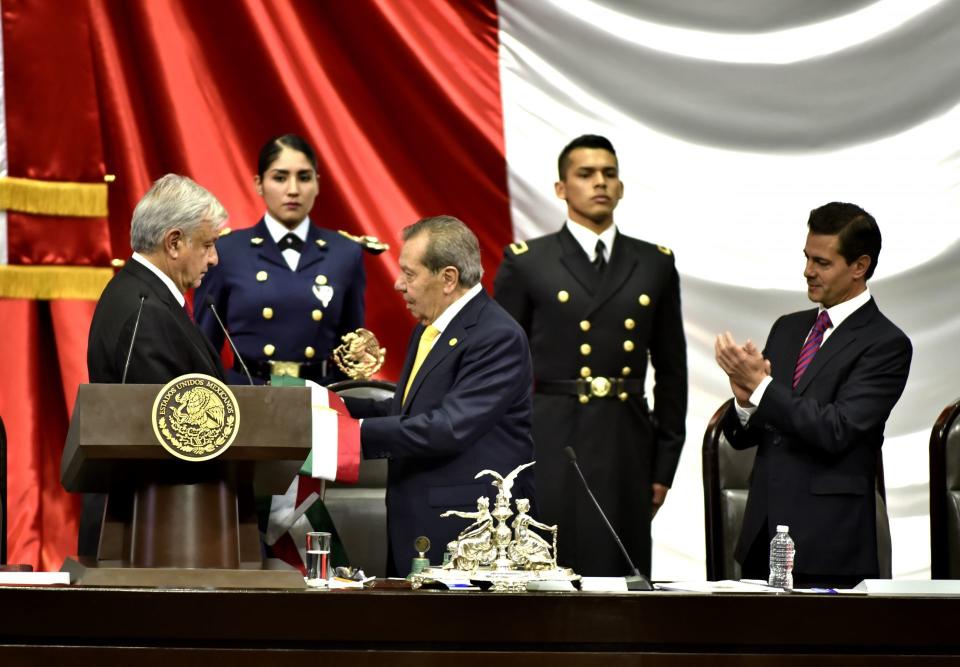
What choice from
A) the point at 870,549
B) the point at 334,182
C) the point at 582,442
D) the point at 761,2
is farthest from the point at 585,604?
the point at 761,2

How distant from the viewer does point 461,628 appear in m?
2.13

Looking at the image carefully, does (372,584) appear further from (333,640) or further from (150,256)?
(150,256)

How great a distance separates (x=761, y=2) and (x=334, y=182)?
5.05 ft

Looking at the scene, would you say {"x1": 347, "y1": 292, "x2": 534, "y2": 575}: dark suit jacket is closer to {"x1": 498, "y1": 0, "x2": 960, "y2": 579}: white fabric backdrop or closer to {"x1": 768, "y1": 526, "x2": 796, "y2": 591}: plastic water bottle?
{"x1": 768, "y1": 526, "x2": 796, "y2": 591}: plastic water bottle

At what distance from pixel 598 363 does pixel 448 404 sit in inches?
38.0

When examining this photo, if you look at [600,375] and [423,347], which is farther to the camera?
[600,375]

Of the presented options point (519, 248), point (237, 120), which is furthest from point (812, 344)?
point (237, 120)

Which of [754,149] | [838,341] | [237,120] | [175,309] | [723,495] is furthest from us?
[754,149]

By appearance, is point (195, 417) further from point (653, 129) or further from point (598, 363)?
point (653, 129)

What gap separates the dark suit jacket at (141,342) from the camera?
253 cm

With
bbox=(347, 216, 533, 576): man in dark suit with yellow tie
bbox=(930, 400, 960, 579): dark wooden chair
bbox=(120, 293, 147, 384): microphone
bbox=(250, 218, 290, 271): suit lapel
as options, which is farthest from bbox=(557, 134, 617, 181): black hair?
bbox=(120, 293, 147, 384): microphone

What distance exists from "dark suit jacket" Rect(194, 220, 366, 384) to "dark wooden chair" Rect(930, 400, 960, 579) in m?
1.68

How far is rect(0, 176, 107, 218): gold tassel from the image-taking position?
4324mm

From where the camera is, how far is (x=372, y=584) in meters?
2.46
